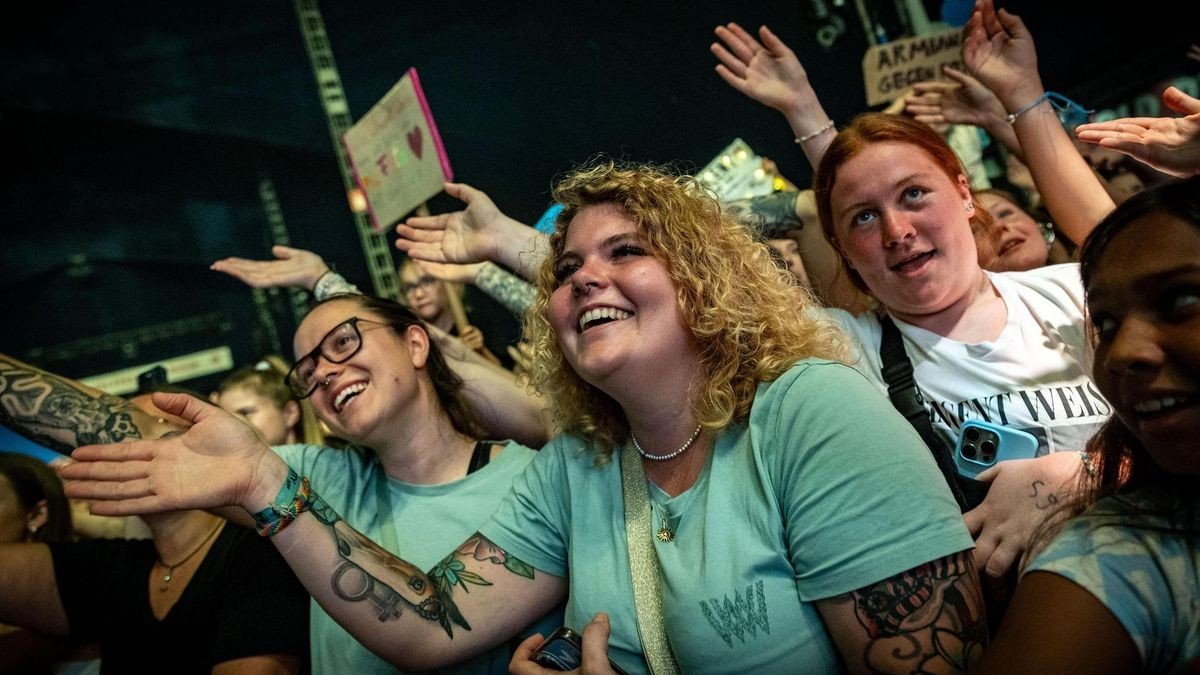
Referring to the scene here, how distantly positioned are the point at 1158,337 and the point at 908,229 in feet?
2.59

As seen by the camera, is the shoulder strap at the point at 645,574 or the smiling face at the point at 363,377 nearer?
the shoulder strap at the point at 645,574

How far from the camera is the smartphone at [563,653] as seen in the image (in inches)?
56.9

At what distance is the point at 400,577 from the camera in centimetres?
166

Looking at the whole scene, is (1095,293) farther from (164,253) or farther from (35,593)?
(164,253)

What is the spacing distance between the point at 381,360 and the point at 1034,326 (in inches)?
60.7

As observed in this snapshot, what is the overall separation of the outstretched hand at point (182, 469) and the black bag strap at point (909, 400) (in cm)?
127

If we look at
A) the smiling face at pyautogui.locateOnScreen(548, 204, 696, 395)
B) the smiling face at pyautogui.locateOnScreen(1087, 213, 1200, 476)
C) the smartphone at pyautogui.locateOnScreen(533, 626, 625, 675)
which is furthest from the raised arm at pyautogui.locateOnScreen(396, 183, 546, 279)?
the smiling face at pyautogui.locateOnScreen(1087, 213, 1200, 476)

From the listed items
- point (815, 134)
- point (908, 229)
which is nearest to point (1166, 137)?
A: point (908, 229)

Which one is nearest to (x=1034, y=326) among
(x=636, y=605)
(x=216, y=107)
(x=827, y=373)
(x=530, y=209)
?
(x=827, y=373)

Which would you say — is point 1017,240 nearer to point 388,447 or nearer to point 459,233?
point 459,233

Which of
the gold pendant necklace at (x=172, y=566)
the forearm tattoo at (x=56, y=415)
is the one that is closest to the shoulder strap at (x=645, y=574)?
the gold pendant necklace at (x=172, y=566)

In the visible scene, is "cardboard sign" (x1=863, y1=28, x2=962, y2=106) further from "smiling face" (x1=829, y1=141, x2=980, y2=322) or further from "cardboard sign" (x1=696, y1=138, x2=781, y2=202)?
"smiling face" (x1=829, y1=141, x2=980, y2=322)

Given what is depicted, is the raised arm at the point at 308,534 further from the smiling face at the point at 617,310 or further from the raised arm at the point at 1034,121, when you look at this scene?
the raised arm at the point at 1034,121

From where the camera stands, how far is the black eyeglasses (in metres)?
2.17
